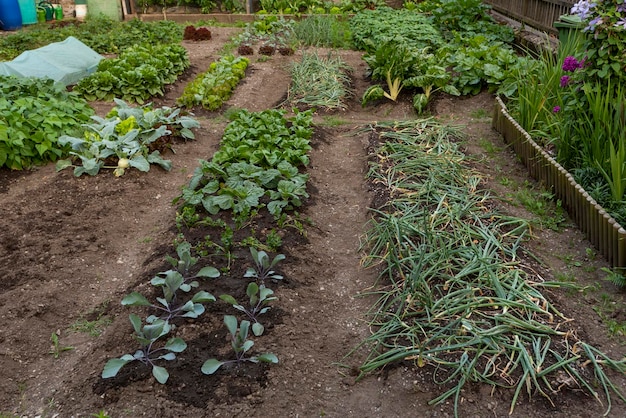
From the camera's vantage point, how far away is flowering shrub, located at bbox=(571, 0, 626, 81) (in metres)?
4.49

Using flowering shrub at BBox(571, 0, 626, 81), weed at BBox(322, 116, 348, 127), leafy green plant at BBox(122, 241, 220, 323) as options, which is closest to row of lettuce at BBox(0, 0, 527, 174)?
weed at BBox(322, 116, 348, 127)

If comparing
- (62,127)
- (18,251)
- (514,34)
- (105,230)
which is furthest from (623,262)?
(514,34)

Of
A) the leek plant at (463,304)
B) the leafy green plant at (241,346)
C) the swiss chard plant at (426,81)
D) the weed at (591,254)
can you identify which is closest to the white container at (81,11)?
the swiss chard plant at (426,81)

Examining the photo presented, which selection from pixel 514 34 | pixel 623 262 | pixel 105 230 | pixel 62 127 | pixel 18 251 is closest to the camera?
pixel 623 262

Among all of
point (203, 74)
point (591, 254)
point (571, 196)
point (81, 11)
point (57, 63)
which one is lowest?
point (591, 254)

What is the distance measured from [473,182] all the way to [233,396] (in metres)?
2.85

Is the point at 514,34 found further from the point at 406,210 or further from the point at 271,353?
the point at 271,353

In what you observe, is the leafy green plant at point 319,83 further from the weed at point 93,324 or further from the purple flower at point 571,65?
the weed at point 93,324

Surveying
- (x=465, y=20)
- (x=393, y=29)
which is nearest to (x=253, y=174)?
(x=393, y=29)

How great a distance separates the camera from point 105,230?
443 cm

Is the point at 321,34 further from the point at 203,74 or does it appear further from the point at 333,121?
the point at 333,121

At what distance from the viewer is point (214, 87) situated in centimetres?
725

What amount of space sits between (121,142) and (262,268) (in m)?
2.40

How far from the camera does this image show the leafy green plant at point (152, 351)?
9.03 feet
